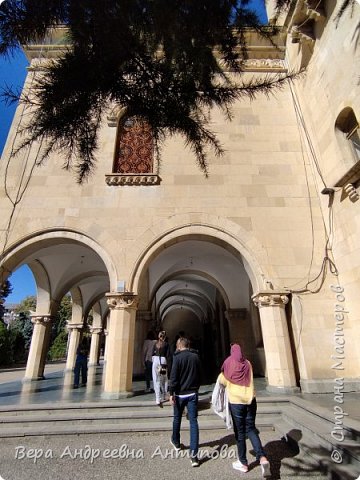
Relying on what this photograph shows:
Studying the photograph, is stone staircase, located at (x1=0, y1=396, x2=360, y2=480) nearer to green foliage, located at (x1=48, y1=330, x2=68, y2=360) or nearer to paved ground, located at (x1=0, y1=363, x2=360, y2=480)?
paved ground, located at (x1=0, y1=363, x2=360, y2=480)

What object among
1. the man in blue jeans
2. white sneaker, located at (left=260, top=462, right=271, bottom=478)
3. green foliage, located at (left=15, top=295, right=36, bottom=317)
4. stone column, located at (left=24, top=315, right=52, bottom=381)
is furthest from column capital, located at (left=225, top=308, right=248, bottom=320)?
green foliage, located at (left=15, top=295, right=36, bottom=317)

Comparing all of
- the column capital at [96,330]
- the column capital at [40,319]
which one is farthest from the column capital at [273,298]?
the column capital at [96,330]

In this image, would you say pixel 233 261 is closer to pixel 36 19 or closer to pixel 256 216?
pixel 256 216

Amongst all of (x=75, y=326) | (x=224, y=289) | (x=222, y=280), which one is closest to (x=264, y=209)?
(x=222, y=280)

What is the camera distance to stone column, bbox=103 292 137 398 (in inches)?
226

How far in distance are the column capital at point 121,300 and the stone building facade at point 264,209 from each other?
2 centimetres

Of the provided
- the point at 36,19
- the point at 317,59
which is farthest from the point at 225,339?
the point at 36,19

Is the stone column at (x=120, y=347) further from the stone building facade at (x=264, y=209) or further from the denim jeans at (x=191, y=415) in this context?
the denim jeans at (x=191, y=415)

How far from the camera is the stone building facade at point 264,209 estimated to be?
5.96 metres

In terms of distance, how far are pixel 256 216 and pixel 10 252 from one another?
658 cm

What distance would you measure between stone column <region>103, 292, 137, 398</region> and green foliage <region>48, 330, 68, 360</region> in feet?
89.8

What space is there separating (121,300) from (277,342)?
12.3 feet

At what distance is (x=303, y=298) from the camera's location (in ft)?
20.7

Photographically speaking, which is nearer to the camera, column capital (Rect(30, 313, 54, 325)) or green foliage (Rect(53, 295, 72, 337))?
column capital (Rect(30, 313, 54, 325))
